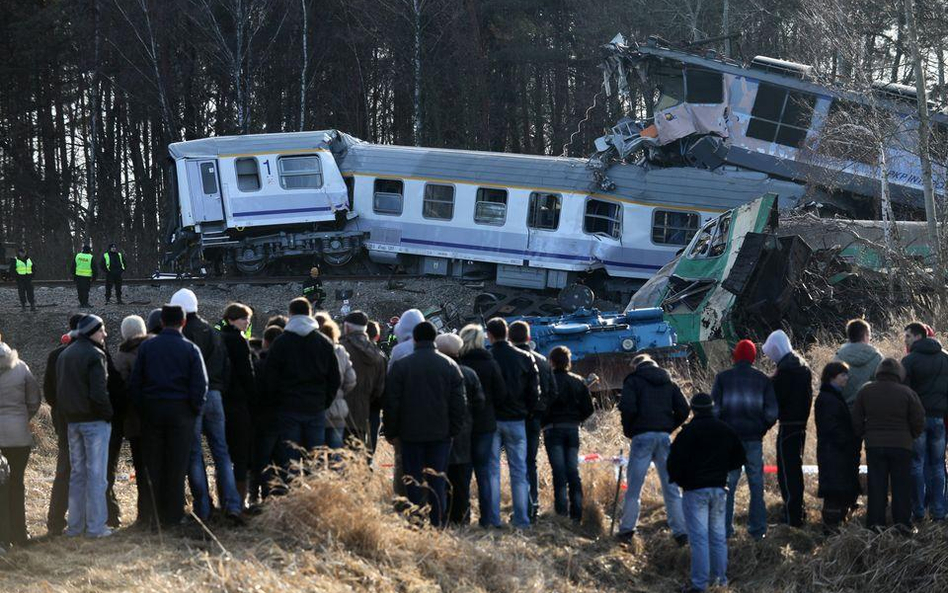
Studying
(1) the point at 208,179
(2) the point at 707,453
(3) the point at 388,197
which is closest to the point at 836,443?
(2) the point at 707,453

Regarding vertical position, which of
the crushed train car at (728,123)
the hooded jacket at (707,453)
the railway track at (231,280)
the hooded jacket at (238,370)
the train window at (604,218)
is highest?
the crushed train car at (728,123)

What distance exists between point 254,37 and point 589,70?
11.4m

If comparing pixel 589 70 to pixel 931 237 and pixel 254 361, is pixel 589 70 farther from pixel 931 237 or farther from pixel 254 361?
pixel 254 361

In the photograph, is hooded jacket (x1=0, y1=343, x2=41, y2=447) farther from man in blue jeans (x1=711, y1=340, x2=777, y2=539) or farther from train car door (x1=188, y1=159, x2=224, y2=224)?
A: train car door (x1=188, y1=159, x2=224, y2=224)

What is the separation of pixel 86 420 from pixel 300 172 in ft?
61.8

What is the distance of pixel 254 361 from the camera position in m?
9.93

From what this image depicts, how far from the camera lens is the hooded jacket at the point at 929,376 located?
10.1 metres

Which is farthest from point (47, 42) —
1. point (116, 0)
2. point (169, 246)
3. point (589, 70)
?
point (589, 70)

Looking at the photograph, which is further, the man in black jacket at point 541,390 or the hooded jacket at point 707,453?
the man in black jacket at point 541,390

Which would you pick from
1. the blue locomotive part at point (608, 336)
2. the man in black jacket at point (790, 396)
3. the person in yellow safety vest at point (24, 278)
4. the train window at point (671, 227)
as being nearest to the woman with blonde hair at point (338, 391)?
the man in black jacket at point (790, 396)

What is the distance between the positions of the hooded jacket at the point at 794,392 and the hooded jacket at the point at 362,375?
3.26 meters

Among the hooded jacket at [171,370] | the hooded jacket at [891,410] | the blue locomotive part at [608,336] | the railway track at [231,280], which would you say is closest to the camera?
the hooded jacket at [171,370]

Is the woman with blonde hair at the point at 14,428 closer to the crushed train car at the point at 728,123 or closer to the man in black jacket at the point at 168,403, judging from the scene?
the man in black jacket at the point at 168,403

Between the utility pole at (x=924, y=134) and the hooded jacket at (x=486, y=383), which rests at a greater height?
the utility pole at (x=924, y=134)
